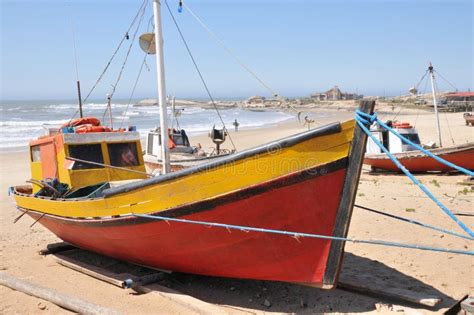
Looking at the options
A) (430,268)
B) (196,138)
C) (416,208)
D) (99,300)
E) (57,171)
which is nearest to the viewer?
(99,300)

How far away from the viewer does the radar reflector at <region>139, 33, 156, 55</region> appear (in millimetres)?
7998

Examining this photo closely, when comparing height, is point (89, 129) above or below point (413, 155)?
above

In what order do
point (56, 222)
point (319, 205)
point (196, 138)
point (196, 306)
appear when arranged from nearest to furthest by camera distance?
point (319, 205) → point (196, 306) → point (56, 222) → point (196, 138)

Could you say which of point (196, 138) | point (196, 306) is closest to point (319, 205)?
point (196, 306)

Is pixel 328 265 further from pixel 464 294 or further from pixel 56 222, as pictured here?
pixel 56 222

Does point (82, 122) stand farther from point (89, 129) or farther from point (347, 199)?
point (347, 199)

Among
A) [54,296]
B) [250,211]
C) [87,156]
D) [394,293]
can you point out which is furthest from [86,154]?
[394,293]

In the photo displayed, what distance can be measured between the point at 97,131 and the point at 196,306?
411 cm

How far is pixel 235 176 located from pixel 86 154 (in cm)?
387

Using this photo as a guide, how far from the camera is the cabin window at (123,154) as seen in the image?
8.38m

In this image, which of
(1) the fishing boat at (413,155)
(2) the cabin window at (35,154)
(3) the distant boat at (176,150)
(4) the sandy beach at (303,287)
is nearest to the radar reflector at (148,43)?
(2) the cabin window at (35,154)

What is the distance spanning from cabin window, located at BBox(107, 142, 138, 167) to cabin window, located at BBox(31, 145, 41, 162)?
64.6 inches

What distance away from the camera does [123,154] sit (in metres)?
8.52

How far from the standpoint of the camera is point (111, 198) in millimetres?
6387
